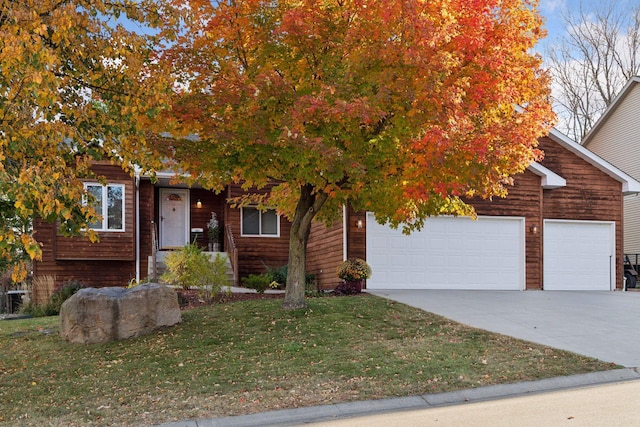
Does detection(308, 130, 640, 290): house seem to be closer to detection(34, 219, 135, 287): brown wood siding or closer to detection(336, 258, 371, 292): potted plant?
detection(336, 258, 371, 292): potted plant

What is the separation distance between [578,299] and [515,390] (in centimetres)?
854

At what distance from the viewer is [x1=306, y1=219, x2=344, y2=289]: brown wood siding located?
15492 mm

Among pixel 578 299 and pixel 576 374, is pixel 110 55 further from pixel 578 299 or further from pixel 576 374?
pixel 578 299

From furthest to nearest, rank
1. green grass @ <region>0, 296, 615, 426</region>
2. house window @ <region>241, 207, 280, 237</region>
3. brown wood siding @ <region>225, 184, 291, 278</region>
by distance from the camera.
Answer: house window @ <region>241, 207, 280, 237</region> → brown wood siding @ <region>225, 184, 291, 278</region> → green grass @ <region>0, 296, 615, 426</region>

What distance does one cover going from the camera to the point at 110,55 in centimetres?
720

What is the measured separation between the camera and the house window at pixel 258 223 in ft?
62.1

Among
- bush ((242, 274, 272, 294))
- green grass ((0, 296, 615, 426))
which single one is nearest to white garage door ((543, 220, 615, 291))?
bush ((242, 274, 272, 294))

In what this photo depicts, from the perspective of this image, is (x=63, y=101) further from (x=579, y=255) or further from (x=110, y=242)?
(x=579, y=255)

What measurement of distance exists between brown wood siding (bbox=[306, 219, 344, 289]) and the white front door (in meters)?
4.61

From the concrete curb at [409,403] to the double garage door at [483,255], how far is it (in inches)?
312

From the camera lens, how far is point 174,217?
19.6 m

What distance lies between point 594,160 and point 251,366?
14166 millimetres

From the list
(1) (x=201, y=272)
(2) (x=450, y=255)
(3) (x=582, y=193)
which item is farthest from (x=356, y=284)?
(3) (x=582, y=193)

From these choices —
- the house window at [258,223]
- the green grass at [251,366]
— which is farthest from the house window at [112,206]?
the green grass at [251,366]
